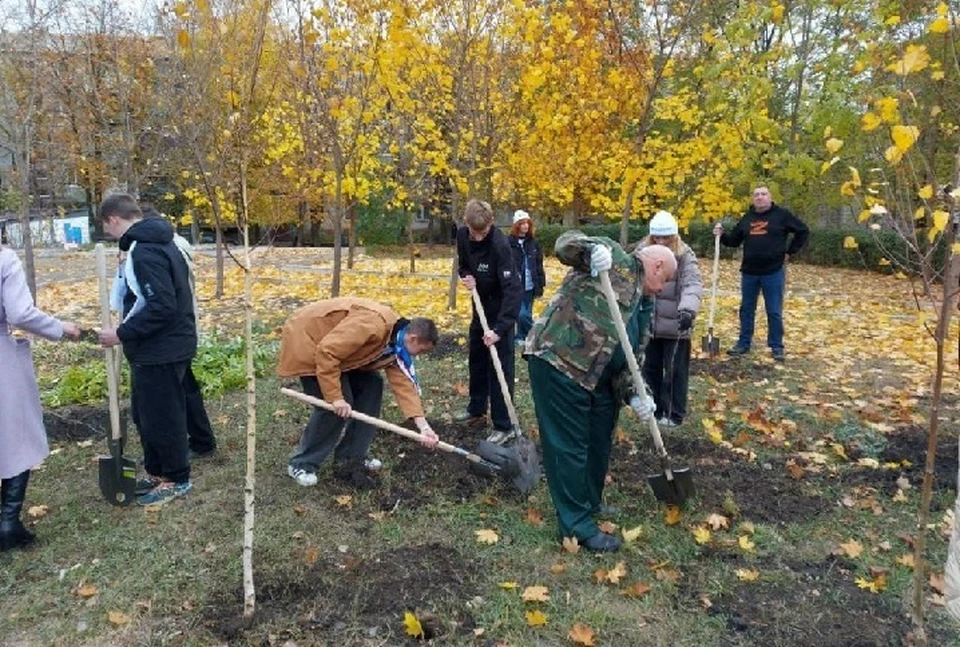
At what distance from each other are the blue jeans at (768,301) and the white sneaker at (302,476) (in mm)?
4967

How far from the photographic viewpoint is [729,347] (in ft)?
27.0

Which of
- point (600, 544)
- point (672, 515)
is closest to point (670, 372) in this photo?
point (672, 515)

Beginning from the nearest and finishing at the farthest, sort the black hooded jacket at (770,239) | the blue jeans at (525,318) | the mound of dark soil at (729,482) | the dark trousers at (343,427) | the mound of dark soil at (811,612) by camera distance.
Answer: the mound of dark soil at (811,612) < the mound of dark soil at (729,482) < the dark trousers at (343,427) < the black hooded jacket at (770,239) < the blue jeans at (525,318)

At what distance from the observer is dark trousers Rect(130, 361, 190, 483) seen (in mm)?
4137

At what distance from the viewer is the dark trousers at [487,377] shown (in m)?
5.29

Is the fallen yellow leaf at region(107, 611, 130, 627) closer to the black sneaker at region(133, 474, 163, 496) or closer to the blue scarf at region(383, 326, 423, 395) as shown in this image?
the black sneaker at region(133, 474, 163, 496)

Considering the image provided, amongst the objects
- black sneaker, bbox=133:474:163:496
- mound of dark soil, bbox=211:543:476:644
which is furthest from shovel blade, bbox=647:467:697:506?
black sneaker, bbox=133:474:163:496

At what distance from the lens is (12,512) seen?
378 centimetres

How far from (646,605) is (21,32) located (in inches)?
385

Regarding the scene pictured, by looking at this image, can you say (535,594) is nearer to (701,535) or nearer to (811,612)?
(701,535)

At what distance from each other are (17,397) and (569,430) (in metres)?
2.69

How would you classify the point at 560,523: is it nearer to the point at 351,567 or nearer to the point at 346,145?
the point at 351,567

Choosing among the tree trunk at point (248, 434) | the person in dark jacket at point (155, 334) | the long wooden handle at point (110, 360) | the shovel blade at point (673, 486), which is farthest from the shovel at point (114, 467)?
the shovel blade at point (673, 486)

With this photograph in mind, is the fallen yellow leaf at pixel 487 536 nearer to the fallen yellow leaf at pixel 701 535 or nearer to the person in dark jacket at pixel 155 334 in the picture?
the fallen yellow leaf at pixel 701 535
